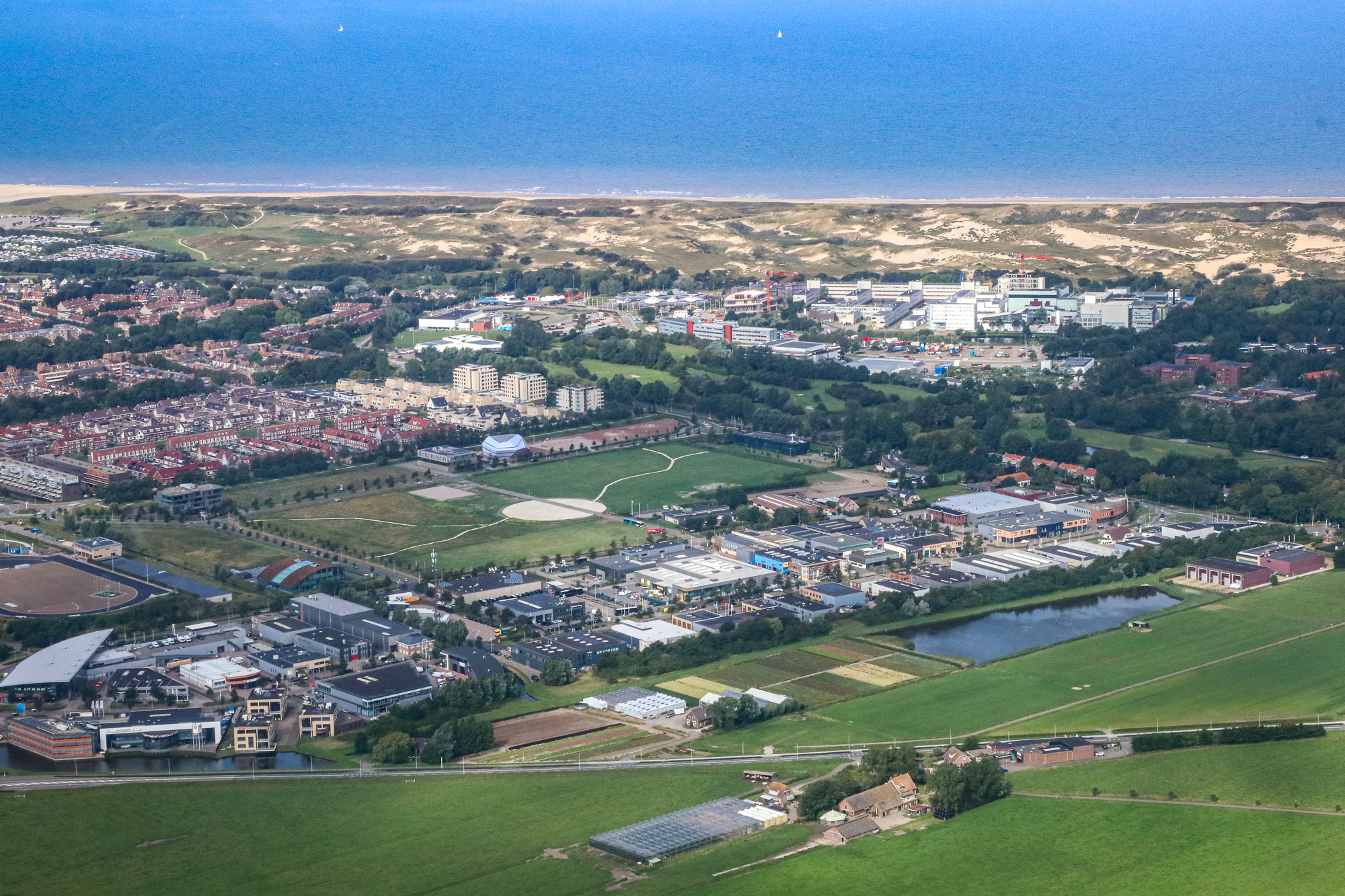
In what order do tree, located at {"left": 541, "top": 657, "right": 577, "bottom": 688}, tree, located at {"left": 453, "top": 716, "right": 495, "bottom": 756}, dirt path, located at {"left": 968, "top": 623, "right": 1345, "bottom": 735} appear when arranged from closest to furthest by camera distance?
1. tree, located at {"left": 453, "top": 716, "right": 495, "bottom": 756}
2. dirt path, located at {"left": 968, "top": 623, "right": 1345, "bottom": 735}
3. tree, located at {"left": 541, "top": 657, "right": 577, "bottom": 688}

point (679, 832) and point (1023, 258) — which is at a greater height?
point (1023, 258)

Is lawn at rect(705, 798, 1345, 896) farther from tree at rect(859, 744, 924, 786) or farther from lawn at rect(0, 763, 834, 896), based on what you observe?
lawn at rect(0, 763, 834, 896)

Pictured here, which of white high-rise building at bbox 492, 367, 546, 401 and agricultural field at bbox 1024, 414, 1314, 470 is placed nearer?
agricultural field at bbox 1024, 414, 1314, 470

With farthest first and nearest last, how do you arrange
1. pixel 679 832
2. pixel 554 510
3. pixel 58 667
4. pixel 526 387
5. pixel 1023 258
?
pixel 1023 258 → pixel 526 387 → pixel 554 510 → pixel 58 667 → pixel 679 832

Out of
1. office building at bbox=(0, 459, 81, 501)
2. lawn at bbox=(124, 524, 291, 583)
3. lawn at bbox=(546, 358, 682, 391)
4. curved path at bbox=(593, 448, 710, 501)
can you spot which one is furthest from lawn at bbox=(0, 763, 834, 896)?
lawn at bbox=(546, 358, 682, 391)

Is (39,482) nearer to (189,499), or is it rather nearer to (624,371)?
(189,499)

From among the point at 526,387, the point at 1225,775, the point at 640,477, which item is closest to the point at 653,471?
the point at 640,477

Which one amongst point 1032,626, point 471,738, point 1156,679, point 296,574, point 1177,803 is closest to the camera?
point 1177,803
